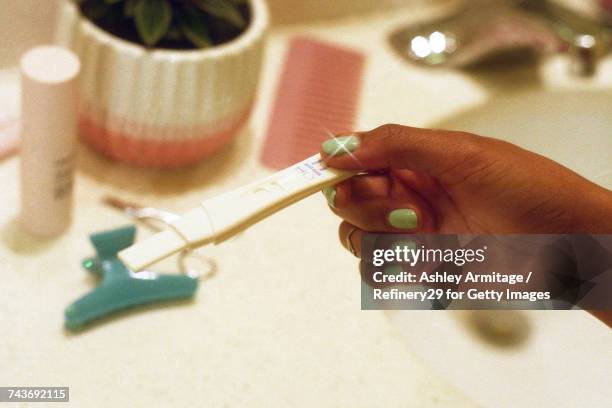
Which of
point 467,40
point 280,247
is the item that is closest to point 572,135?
point 467,40

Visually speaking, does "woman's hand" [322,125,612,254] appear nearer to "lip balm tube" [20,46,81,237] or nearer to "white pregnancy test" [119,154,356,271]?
"white pregnancy test" [119,154,356,271]

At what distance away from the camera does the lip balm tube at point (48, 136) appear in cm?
48

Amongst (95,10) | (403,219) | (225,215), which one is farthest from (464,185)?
(95,10)

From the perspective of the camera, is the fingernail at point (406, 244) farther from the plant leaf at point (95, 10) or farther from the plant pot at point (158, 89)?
the plant leaf at point (95, 10)

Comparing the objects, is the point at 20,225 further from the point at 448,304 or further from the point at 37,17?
the point at 448,304

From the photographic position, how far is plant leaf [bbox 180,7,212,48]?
55 centimetres

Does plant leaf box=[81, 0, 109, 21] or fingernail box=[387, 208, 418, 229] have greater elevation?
plant leaf box=[81, 0, 109, 21]

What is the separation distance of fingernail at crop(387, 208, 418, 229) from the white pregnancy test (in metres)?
0.10

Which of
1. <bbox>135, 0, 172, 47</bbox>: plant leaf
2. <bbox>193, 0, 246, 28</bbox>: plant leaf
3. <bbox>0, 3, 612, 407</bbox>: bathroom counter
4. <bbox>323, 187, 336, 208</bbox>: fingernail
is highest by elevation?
<bbox>193, 0, 246, 28</bbox>: plant leaf

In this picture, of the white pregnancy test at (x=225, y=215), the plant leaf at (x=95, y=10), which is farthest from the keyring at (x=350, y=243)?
the plant leaf at (x=95, y=10)

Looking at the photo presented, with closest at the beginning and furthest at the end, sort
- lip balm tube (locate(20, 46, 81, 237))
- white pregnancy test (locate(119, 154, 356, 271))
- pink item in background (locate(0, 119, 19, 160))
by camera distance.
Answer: white pregnancy test (locate(119, 154, 356, 271)), lip balm tube (locate(20, 46, 81, 237)), pink item in background (locate(0, 119, 19, 160))

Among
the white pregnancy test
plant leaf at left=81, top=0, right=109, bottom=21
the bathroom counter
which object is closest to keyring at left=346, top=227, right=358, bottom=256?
the bathroom counter

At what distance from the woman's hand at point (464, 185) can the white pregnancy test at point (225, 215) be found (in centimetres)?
3

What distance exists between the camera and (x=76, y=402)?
0.46m
